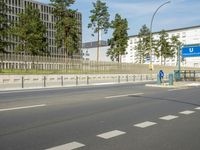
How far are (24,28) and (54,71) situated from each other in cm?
1992

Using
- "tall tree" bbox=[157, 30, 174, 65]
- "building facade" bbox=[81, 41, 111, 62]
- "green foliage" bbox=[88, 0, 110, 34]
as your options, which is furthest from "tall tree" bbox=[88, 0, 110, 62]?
"building facade" bbox=[81, 41, 111, 62]

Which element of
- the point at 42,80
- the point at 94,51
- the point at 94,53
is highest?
the point at 94,51

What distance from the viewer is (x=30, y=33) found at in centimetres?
5097

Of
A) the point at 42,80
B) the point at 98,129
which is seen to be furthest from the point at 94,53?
the point at 98,129

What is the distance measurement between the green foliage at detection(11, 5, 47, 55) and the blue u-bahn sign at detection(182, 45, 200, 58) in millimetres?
24348

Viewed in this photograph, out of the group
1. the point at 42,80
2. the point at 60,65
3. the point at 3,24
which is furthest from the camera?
the point at 3,24

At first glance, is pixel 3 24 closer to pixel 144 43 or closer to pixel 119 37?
pixel 119 37

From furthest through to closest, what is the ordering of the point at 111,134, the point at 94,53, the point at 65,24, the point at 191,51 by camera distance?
1. the point at 94,53
2. the point at 65,24
3. the point at 191,51
4. the point at 111,134

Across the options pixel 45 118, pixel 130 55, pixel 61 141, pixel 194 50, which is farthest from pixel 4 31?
pixel 130 55

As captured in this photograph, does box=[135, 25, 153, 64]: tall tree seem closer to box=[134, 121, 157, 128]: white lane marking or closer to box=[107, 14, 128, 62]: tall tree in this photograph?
box=[107, 14, 128, 62]: tall tree

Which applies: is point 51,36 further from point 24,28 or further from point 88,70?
point 88,70

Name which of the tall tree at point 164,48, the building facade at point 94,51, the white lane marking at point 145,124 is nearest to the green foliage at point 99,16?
the tall tree at point 164,48

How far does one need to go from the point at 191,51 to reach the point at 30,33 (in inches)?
1064

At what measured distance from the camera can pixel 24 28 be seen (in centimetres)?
5056
